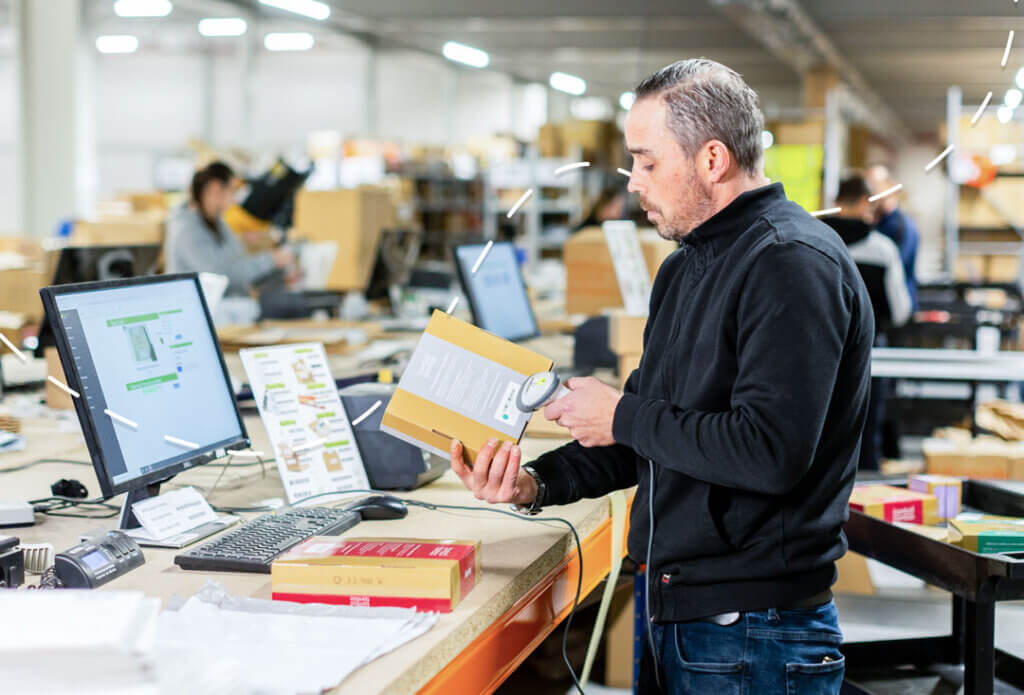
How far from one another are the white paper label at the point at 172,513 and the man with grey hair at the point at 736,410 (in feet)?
2.32

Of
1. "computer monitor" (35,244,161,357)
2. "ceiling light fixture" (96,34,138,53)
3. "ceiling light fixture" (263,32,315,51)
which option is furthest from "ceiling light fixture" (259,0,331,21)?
"ceiling light fixture" (96,34,138,53)

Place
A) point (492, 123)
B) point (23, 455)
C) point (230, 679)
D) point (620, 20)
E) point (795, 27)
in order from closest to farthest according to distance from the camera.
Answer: point (230, 679)
point (23, 455)
point (795, 27)
point (620, 20)
point (492, 123)

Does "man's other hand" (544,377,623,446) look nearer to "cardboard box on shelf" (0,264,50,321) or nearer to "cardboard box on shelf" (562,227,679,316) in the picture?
"cardboard box on shelf" (562,227,679,316)

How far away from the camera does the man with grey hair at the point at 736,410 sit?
1.50 metres

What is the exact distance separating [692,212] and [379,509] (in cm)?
80

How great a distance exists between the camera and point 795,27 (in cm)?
1111

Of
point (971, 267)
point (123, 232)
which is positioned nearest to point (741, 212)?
point (123, 232)

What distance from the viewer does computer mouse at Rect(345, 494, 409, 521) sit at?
2.06 meters

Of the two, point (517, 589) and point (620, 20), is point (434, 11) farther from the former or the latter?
point (517, 589)

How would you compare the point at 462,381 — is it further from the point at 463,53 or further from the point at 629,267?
the point at 463,53

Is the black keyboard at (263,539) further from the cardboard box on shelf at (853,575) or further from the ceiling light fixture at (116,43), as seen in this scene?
the ceiling light fixture at (116,43)

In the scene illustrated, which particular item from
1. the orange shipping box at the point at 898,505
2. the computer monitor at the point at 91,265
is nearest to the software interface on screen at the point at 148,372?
the orange shipping box at the point at 898,505

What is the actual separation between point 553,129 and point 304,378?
35.8 feet

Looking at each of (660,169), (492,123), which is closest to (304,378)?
(660,169)
